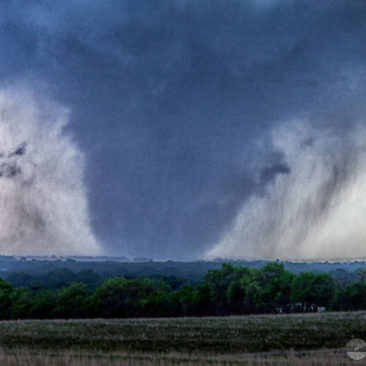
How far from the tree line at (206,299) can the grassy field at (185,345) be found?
5753 cm

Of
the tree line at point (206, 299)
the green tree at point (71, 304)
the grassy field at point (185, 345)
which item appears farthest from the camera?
the tree line at point (206, 299)

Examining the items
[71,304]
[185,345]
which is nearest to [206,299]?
[71,304]

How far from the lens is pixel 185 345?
34.4 meters

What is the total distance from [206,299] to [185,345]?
7858 centimetres

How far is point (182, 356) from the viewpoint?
92.1ft

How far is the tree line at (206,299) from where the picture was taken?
10475 cm

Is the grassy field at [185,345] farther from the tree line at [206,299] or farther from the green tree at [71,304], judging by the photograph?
the green tree at [71,304]

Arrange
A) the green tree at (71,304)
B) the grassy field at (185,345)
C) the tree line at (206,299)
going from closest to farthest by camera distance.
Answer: the grassy field at (185,345) → the green tree at (71,304) → the tree line at (206,299)

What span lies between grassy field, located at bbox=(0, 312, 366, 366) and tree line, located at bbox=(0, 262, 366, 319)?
189 feet

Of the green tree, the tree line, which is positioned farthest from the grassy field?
the green tree

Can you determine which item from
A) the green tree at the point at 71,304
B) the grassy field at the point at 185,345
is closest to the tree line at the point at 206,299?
the green tree at the point at 71,304

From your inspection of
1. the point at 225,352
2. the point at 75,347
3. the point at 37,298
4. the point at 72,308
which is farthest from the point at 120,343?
the point at 37,298

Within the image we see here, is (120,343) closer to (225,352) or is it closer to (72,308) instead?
(225,352)

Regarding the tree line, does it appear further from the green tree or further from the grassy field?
the grassy field
